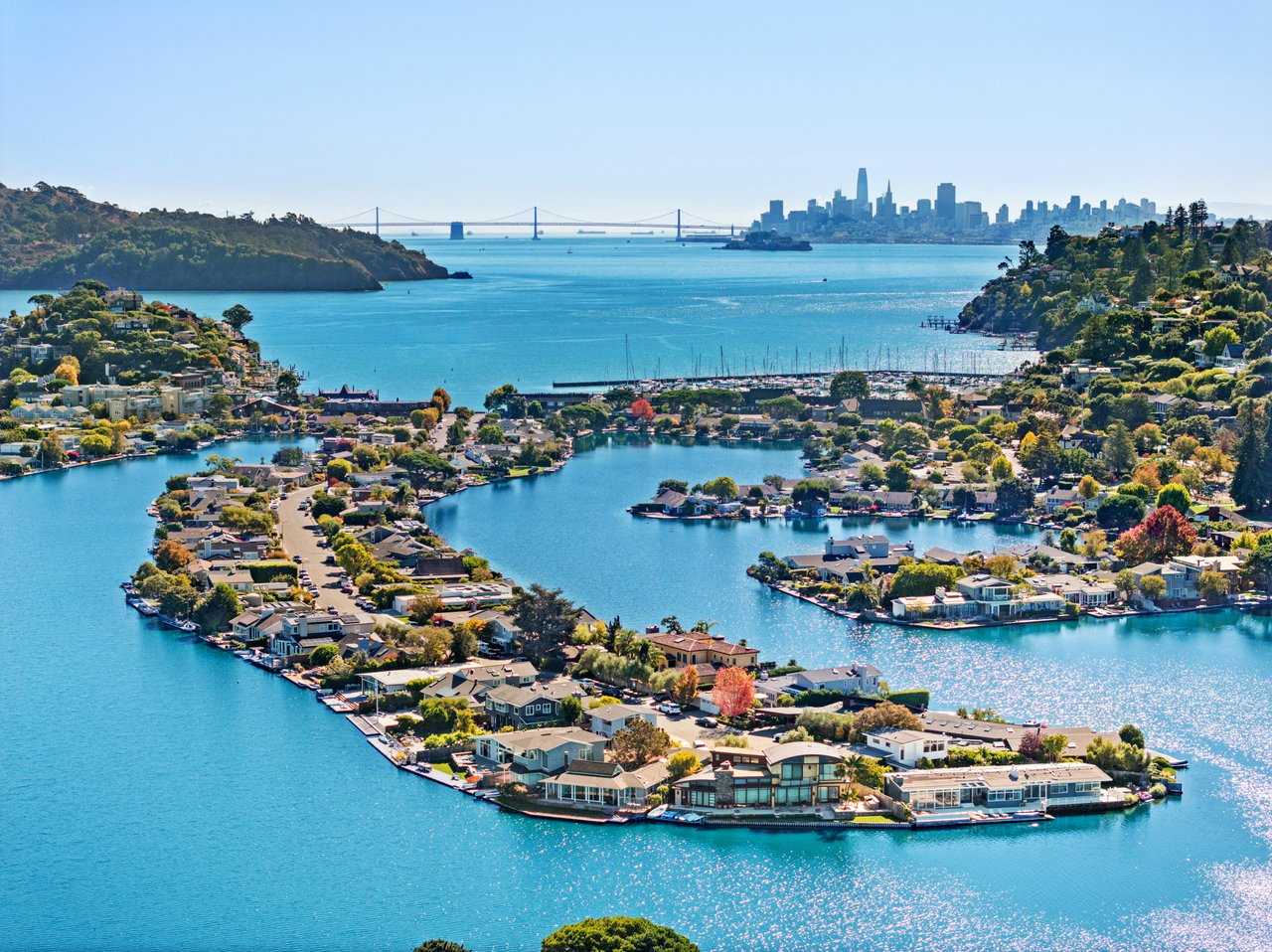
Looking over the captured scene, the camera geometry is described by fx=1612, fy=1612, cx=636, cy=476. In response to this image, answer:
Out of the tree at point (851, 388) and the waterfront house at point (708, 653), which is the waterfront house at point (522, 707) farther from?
the tree at point (851, 388)

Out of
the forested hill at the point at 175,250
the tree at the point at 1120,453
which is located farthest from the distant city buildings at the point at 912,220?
the tree at the point at 1120,453

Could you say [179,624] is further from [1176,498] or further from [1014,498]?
[1176,498]

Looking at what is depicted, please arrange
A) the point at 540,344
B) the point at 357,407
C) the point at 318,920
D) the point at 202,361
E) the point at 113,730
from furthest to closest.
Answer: the point at 540,344 → the point at 202,361 → the point at 357,407 → the point at 113,730 → the point at 318,920

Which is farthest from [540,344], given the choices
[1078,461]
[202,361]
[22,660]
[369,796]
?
[369,796]

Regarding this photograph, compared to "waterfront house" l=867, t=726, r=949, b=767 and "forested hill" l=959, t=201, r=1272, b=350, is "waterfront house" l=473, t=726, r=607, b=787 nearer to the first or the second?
"waterfront house" l=867, t=726, r=949, b=767

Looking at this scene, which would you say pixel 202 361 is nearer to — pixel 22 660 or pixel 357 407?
pixel 357 407
